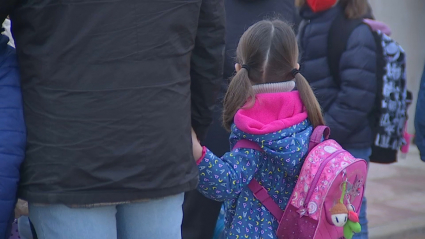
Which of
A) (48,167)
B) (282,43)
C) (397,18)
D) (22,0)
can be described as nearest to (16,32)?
(22,0)

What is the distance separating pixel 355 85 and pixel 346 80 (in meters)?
0.06

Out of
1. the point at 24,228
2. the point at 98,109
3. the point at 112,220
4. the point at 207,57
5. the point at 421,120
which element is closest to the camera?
the point at 98,109

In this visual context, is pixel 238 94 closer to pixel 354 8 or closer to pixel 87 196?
pixel 87 196

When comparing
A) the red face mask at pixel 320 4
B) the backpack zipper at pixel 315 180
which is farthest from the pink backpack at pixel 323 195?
the red face mask at pixel 320 4

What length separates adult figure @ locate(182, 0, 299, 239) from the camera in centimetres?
349

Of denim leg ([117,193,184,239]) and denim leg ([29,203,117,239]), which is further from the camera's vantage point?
denim leg ([117,193,184,239])

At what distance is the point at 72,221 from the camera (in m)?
2.01

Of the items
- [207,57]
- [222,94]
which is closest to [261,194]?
[207,57]

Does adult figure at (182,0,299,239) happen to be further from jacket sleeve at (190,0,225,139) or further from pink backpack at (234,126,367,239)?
jacket sleeve at (190,0,225,139)

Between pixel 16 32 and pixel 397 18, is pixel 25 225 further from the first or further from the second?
pixel 397 18

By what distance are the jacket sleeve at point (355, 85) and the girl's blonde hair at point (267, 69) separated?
3.78 ft

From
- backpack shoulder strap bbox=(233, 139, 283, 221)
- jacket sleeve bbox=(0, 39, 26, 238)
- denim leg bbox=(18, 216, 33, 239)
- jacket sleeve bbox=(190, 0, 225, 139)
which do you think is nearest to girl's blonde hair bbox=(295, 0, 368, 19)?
backpack shoulder strap bbox=(233, 139, 283, 221)

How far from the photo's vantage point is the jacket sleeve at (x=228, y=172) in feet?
8.48

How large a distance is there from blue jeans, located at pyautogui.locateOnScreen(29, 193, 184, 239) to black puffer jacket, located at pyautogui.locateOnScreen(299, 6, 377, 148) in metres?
1.96
